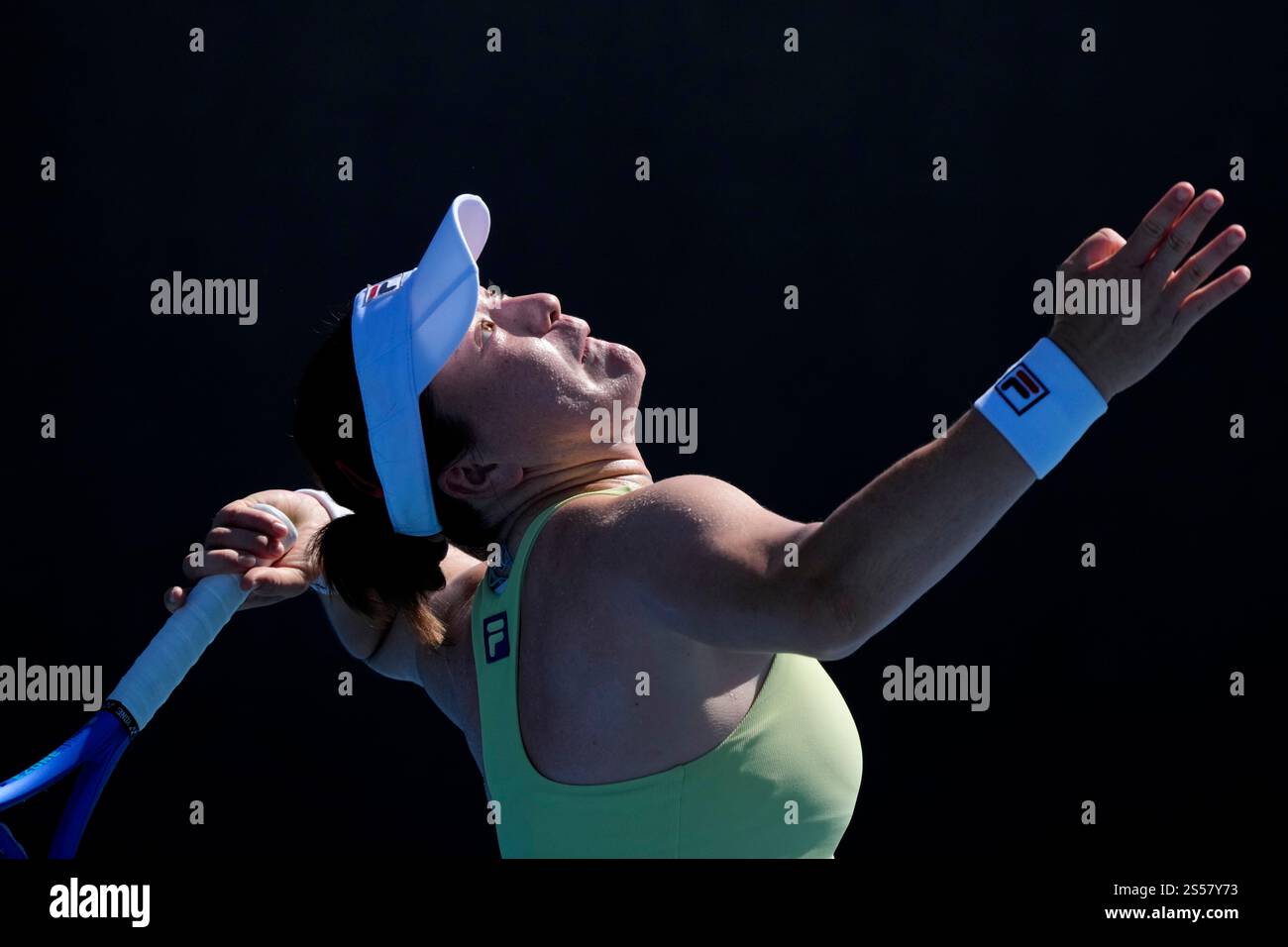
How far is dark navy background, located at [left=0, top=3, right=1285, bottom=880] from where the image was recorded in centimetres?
348

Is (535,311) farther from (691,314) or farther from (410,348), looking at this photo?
(691,314)

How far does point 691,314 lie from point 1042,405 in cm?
224

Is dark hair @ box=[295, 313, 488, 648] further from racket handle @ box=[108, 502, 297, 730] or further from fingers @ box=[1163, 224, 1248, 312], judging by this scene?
fingers @ box=[1163, 224, 1248, 312]

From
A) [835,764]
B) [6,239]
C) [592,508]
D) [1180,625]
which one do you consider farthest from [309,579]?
[1180,625]

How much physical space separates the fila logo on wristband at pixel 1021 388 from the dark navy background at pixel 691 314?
7.19 ft

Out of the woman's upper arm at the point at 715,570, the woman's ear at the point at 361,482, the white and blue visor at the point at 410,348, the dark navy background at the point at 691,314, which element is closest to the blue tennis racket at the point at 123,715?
the woman's ear at the point at 361,482

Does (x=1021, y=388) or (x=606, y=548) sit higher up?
(x=1021, y=388)

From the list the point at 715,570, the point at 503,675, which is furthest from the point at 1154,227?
the point at 503,675

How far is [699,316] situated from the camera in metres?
3.52

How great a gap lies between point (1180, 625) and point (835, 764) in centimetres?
215

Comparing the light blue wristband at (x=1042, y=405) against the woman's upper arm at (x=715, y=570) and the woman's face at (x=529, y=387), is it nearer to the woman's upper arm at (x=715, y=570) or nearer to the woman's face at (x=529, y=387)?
the woman's upper arm at (x=715, y=570)

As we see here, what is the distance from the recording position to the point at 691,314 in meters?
3.52
